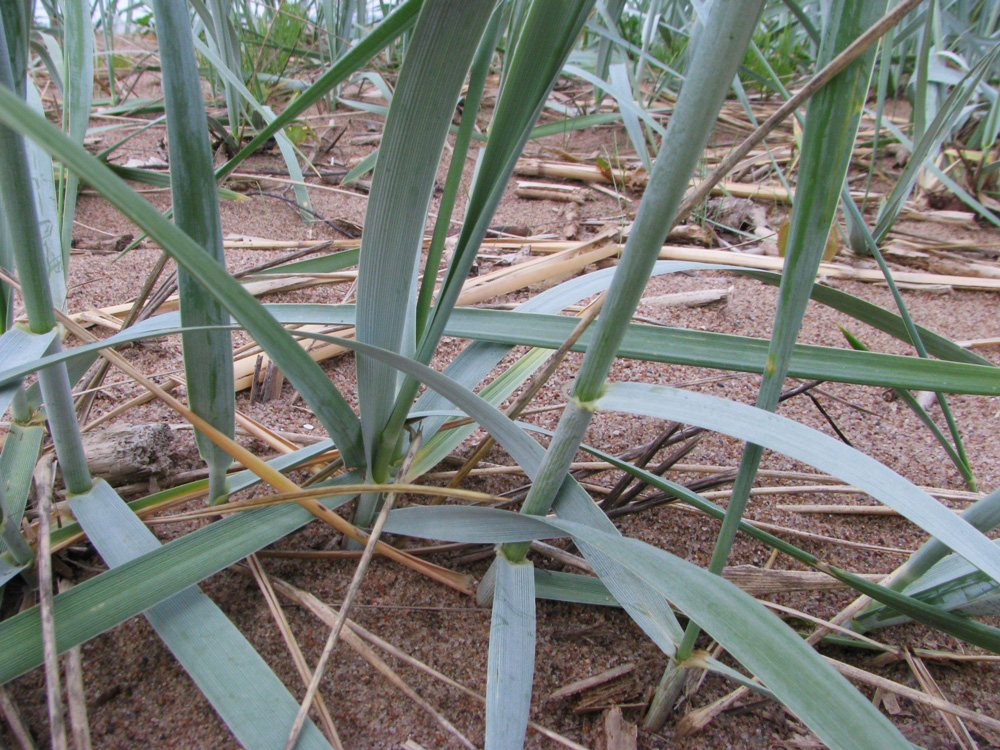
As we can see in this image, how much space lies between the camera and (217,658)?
17.4 inches

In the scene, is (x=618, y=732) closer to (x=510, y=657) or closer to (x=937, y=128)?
(x=510, y=657)

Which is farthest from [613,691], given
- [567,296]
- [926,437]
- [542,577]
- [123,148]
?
[123,148]

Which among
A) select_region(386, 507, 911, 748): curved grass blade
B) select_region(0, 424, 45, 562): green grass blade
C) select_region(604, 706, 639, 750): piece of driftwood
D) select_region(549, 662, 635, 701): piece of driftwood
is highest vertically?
select_region(386, 507, 911, 748): curved grass blade

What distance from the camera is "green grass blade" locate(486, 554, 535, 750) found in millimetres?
400

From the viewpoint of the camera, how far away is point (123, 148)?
1658mm

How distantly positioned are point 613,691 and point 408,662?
161 mm

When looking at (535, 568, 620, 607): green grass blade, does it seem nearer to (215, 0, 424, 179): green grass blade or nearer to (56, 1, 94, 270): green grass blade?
(215, 0, 424, 179): green grass blade

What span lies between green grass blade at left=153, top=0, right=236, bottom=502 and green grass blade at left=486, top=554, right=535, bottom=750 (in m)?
0.26

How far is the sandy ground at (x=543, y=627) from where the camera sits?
479 millimetres

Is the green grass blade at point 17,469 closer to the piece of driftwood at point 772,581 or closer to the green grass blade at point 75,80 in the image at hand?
the green grass blade at point 75,80

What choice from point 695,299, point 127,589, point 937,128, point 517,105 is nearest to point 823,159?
point 517,105

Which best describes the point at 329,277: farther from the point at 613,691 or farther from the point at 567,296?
the point at 613,691

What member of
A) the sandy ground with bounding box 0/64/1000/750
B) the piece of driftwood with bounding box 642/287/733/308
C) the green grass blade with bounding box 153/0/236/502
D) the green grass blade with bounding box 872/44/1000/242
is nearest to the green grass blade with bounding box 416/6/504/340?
the green grass blade with bounding box 153/0/236/502

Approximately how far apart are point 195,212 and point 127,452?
29 centimetres
